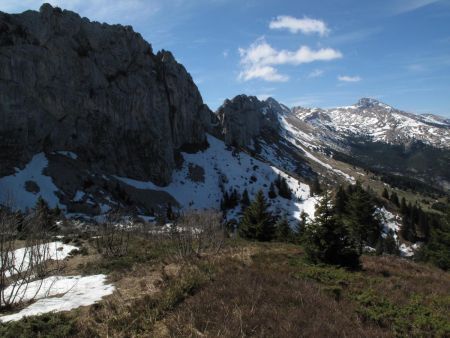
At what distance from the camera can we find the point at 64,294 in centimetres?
1573

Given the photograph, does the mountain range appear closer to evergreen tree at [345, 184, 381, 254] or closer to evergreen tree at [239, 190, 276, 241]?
evergreen tree at [239, 190, 276, 241]

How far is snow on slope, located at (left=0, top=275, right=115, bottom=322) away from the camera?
13.1 metres

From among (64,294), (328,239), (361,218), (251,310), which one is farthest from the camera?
(361,218)

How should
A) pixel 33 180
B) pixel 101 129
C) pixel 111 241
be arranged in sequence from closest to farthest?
pixel 111 241
pixel 33 180
pixel 101 129

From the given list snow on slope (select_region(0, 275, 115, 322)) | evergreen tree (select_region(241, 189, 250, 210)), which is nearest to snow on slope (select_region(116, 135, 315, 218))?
evergreen tree (select_region(241, 189, 250, 210))

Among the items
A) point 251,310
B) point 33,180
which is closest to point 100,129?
point 33,180

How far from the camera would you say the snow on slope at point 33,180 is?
232 feet

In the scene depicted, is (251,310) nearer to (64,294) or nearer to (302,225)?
(64,294)

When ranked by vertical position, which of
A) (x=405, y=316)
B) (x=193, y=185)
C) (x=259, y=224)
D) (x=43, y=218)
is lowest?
(x=193, y=185)

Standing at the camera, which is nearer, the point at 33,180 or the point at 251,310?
the point at 251,310

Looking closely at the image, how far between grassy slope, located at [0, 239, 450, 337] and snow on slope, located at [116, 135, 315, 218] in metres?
83.2

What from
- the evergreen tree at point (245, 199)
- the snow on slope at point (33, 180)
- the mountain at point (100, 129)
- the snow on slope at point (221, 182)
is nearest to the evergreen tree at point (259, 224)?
the mountain at point (100, 129)

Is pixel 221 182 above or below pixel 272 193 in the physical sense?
above

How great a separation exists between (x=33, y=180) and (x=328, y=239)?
7308 cm
